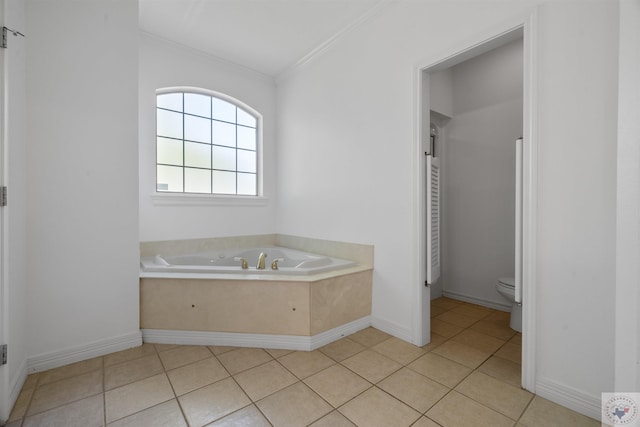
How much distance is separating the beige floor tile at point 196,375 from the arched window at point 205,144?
1.84 meters

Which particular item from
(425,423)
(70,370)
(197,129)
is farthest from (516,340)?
(197,129)

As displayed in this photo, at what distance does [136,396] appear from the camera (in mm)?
1500

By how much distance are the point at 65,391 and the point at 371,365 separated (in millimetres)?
1700

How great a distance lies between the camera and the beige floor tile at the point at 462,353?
1.85 metres

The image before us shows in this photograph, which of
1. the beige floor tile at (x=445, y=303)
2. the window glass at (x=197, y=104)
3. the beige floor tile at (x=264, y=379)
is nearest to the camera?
the beige floor tile at (x=264, y=379)

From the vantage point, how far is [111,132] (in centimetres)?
192

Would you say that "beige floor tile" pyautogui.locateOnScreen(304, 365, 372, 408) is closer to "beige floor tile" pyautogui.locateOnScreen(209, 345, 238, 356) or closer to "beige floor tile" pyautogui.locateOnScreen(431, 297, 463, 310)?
"beige floor tile" pyautogui.locateOnScreen(209, 345, 238, 356)

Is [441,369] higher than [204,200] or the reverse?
the reverse

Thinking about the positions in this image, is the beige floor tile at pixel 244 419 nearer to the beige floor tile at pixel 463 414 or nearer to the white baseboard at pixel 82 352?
the beige floor tile at pixel 463 414

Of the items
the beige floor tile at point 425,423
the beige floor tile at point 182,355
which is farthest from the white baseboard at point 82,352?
the beige floor tile at point 425,423

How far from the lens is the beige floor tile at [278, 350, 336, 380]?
5.73ft

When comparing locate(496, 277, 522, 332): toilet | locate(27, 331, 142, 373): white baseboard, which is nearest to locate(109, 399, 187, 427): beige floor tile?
locate(27, 331, 142, 373): white baseboard

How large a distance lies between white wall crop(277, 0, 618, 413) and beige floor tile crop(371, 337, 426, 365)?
0.33 feet

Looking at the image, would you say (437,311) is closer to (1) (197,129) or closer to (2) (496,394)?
(2) (496,394)
